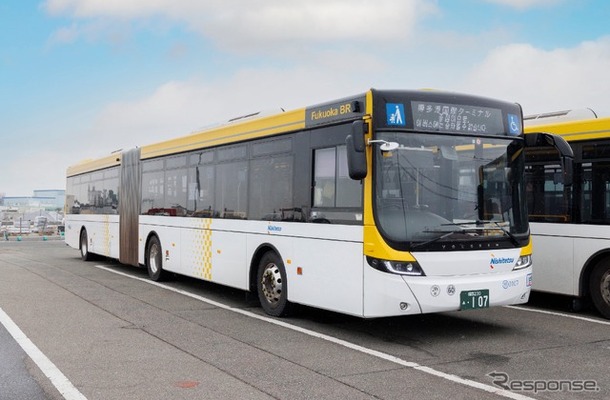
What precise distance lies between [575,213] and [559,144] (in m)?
1.70

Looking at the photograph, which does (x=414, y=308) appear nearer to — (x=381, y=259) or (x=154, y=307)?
(x=381, y=259)

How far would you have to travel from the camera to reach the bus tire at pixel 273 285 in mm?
9164

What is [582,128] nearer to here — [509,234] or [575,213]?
[575,213]

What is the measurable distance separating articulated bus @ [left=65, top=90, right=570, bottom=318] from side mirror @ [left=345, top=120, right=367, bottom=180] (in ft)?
0.04

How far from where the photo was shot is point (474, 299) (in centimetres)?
757

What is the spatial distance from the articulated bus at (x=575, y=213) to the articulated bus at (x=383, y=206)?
1.39 m

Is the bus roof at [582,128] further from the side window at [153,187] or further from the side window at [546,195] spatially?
the side window at [153,187]

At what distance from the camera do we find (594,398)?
547cm

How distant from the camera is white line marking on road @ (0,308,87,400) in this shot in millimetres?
5574

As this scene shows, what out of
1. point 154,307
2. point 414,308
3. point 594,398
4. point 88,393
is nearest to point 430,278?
point 414,308

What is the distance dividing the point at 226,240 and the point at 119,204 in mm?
6499

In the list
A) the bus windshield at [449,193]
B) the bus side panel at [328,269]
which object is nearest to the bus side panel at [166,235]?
the bus side panel at [328,269]

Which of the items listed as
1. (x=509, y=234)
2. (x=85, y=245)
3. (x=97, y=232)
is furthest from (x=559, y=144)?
(x=85, y=245)

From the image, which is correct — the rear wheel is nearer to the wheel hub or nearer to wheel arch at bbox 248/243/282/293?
wheel arch at bbox 248/243/282/293
